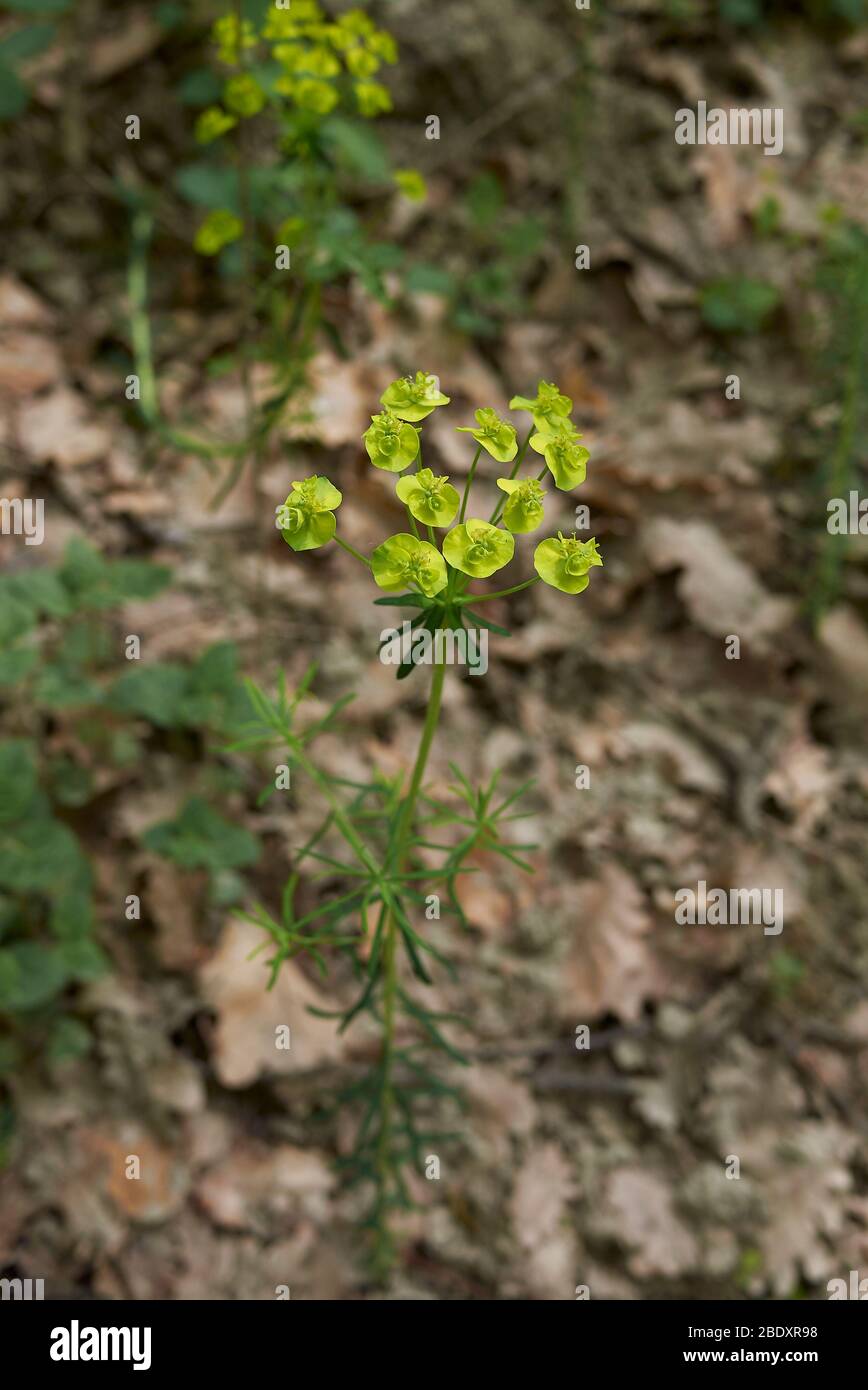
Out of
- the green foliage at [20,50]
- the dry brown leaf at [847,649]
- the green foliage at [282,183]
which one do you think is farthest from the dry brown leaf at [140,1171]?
the green foliage at [20,50]

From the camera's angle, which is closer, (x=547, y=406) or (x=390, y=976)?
(x=547, y=406)

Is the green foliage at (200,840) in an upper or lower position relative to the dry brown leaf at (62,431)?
lower

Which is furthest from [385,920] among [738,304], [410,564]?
[738,304]

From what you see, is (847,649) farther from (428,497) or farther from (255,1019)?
(428,497)

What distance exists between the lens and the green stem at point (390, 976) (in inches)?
49.5

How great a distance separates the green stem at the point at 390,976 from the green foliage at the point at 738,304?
2.15 meters

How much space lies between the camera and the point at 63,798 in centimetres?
217

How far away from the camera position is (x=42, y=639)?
2.33m

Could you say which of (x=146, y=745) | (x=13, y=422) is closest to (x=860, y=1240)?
(x=146, y=745)

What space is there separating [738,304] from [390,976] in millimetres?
2599

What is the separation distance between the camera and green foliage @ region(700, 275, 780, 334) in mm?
3201

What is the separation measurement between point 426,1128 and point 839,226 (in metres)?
3.10

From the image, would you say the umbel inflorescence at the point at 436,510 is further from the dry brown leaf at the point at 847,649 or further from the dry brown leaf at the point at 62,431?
the dry brown leaf at the point at 847,649
